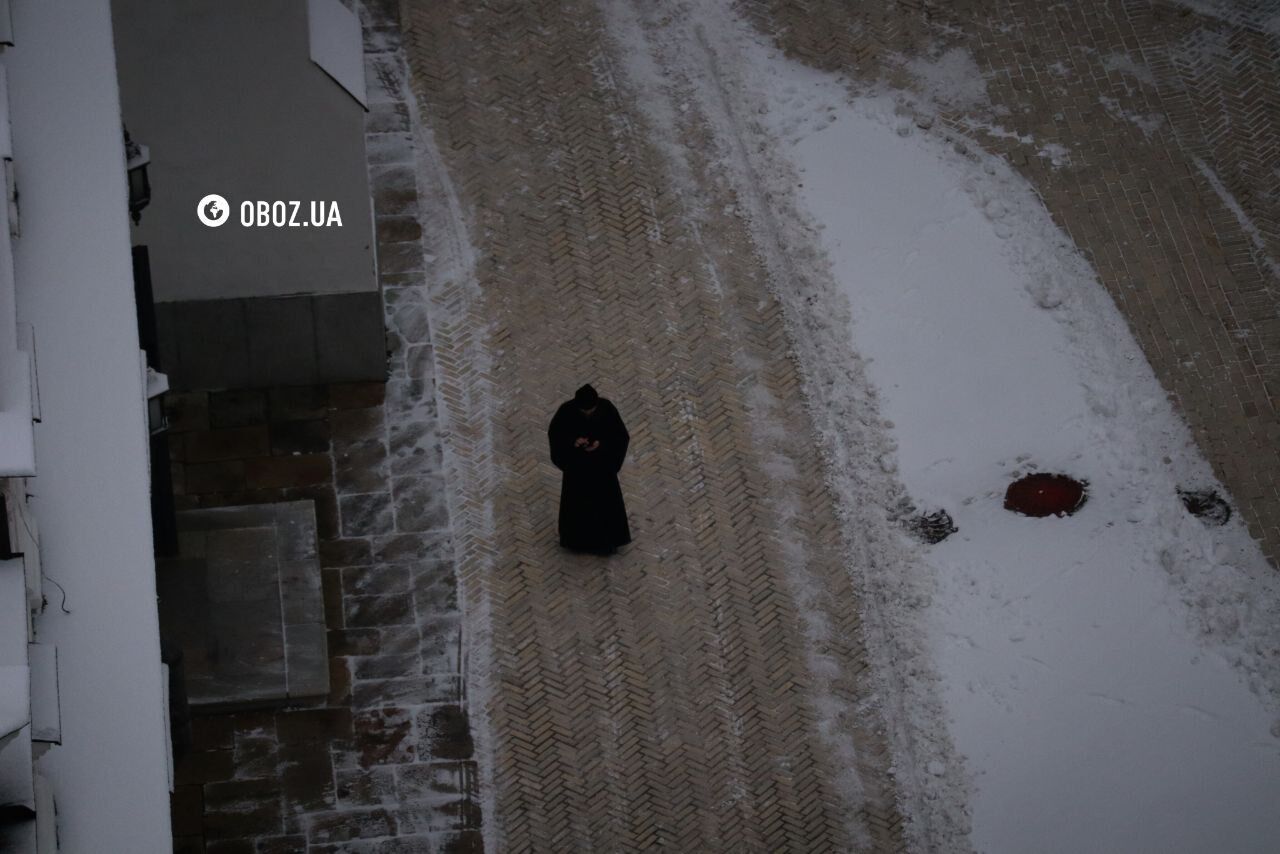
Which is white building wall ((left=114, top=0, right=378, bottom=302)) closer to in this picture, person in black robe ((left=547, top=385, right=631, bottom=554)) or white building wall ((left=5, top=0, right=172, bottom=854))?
person in black robe ((left=547, top=385, right=631, bottom=554))

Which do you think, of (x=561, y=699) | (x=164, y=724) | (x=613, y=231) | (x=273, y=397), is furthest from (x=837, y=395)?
(x=164, y=724)

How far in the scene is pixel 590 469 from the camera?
37.4 feet

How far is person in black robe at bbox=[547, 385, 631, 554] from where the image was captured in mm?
11227

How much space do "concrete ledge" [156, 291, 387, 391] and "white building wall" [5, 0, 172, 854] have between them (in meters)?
3.58

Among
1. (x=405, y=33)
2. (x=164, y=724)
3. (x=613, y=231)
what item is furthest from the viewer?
(x=405, y=33)

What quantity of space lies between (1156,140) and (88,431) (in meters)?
10.4

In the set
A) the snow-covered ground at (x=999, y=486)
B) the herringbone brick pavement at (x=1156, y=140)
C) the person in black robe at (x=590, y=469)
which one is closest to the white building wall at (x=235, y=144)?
the person in black robe at (x=590, y=469)

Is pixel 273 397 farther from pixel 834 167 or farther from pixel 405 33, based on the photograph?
pixel 834 167

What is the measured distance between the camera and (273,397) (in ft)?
41.7

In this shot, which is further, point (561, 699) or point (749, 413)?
point (749, 413)

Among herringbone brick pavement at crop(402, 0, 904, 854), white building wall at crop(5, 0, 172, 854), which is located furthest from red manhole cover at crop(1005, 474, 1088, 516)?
white building wall at crop(5, 0, 172, 854)

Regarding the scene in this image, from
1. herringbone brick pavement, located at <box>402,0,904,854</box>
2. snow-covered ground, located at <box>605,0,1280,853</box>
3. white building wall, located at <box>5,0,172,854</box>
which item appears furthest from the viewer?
herringbone brick pavement, located at <box>402,0,904,854</box>

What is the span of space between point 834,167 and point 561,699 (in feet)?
18.6

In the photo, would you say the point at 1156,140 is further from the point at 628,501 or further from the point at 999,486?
the point at 628,501
